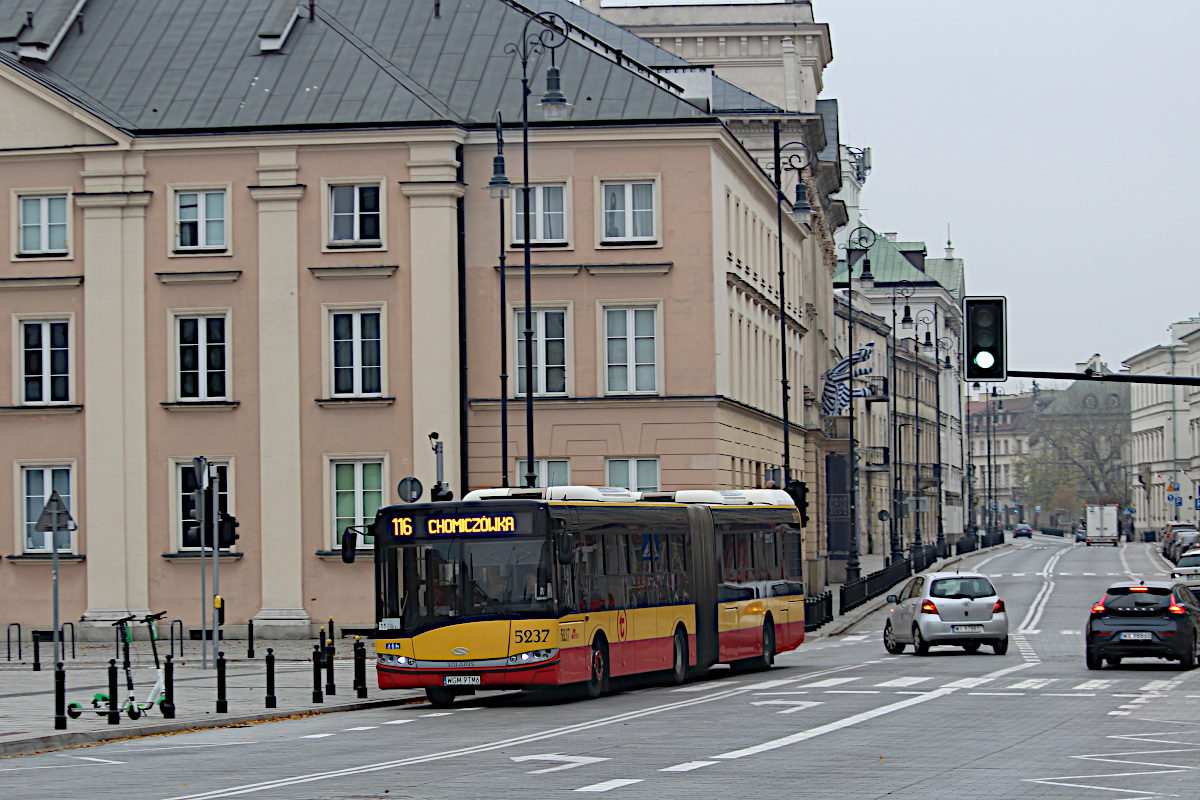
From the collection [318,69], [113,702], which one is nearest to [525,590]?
[113,702]

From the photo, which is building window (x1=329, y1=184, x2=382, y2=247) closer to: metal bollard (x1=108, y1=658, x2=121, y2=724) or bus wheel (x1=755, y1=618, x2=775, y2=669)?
bus wheel (x1=755, y1=618, x2=775, y2=669)

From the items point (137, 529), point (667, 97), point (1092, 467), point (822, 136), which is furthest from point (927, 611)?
point (1092, 467)

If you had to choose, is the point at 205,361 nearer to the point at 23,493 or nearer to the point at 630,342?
the point at 23,493

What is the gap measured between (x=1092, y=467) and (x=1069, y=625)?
14586 centimetres

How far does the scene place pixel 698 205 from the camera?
4397cm

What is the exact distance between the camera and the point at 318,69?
149ft

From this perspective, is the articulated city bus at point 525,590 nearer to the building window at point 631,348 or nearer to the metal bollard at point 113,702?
the metal bollard at point 113,702

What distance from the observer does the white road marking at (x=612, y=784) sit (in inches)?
586

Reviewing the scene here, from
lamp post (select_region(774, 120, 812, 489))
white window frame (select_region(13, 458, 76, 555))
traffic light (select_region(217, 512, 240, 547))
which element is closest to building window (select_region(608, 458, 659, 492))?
lamp post (select_region(774, 120, 812, 489))

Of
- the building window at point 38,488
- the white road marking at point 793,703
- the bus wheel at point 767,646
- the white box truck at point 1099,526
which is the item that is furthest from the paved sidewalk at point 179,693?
the white box truck at point 1099,526

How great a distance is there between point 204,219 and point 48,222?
3581 mm

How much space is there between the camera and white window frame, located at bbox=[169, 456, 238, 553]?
141 ft

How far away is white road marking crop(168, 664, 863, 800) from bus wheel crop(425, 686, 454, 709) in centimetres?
308

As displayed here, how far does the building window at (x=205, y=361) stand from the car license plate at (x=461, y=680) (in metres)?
20.2
